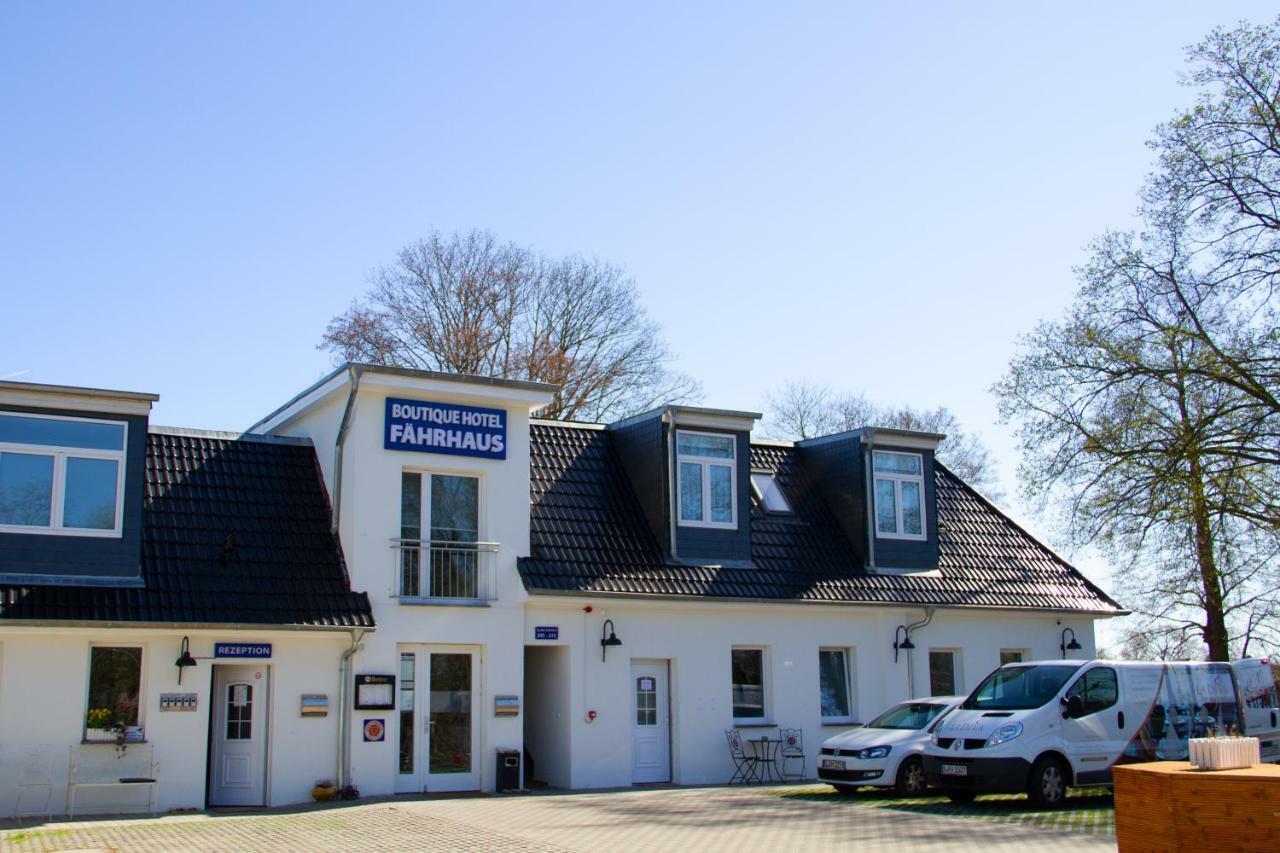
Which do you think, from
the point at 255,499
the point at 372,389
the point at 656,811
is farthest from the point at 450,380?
the point at 656,811

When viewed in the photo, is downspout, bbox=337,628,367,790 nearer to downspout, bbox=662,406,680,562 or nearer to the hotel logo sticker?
the hotel logo sticker

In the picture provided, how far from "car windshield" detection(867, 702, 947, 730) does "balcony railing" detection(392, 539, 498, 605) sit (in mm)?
6113

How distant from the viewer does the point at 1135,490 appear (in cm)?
2377

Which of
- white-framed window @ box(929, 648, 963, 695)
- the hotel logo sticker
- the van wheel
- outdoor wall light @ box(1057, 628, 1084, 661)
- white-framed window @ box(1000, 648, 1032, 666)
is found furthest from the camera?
outdoor wall light @ box(1057, 628, 1084, 661)

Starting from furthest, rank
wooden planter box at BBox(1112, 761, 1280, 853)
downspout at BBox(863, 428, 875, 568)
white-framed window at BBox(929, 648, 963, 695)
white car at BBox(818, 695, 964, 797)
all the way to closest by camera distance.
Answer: white-framed window at BBox(929, 648, 963, 695), downspout at BBox(863, 428, 875, 568), white car at BBox(818, 695, 964, 797), wooden planter box at BBox(1112, 761, 1280, 853)

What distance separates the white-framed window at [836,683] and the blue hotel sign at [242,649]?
9.57 m

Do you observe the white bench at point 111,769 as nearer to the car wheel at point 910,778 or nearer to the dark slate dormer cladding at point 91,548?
the dark slate dormer cladding at point 91,548

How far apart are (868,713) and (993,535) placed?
5.49 meters

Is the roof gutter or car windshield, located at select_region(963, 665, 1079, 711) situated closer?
car windshield, located at select_region(963, 665, 1079, 711)

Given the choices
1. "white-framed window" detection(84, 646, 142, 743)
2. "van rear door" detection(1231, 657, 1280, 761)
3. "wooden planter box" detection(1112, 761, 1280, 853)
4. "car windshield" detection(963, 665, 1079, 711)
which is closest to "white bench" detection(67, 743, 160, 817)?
"white-framed window" detection(84, 646, 142, 743)

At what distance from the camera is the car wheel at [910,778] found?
18.8 metres

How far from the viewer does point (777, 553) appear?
23.5 meters

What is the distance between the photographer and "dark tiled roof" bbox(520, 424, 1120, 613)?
21.4 m

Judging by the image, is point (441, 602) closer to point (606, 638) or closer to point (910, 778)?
point (606, 638)
